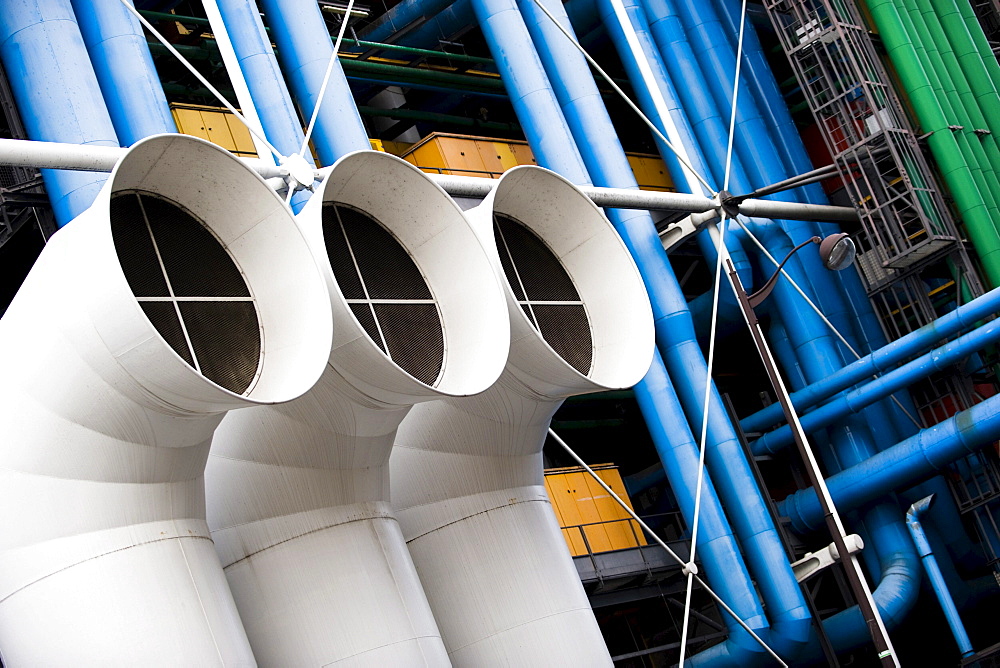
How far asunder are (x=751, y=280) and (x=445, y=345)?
41.6 ft

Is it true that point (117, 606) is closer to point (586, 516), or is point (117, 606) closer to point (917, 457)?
point (586, 516)

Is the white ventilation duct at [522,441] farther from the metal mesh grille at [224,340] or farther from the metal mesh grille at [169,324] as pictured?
the metal mesh grille at [169,324]

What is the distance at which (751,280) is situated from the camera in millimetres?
24062

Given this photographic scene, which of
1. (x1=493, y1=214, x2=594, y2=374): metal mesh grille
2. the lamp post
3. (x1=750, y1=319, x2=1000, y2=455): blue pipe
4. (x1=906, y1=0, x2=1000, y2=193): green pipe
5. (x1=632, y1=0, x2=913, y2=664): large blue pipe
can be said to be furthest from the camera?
(x1=906, y1=0, x2=1000, y2=193): green pipe

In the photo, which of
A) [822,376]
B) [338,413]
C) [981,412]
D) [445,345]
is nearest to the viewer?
[338,413]

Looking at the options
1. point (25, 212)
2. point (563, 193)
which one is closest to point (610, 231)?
point (563, 193)

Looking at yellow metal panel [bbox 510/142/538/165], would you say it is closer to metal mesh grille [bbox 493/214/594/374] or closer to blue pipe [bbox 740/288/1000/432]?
blue pipe [bbox 740/288/1000/432]

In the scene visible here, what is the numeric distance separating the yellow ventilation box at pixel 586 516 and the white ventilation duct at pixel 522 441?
7.31 m

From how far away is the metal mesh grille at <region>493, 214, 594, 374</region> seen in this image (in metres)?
14.0

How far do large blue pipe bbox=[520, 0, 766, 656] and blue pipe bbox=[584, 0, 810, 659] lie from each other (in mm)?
346

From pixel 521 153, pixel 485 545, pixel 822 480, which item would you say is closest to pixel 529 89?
pixel 521 153

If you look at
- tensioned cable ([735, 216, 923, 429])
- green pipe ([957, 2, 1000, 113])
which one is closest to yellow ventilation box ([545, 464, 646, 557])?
tensioned cable ([735, 216, 923, 429])

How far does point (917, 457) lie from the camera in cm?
2106

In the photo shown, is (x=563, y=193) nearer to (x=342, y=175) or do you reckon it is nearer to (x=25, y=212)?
(x=342, y=175)
